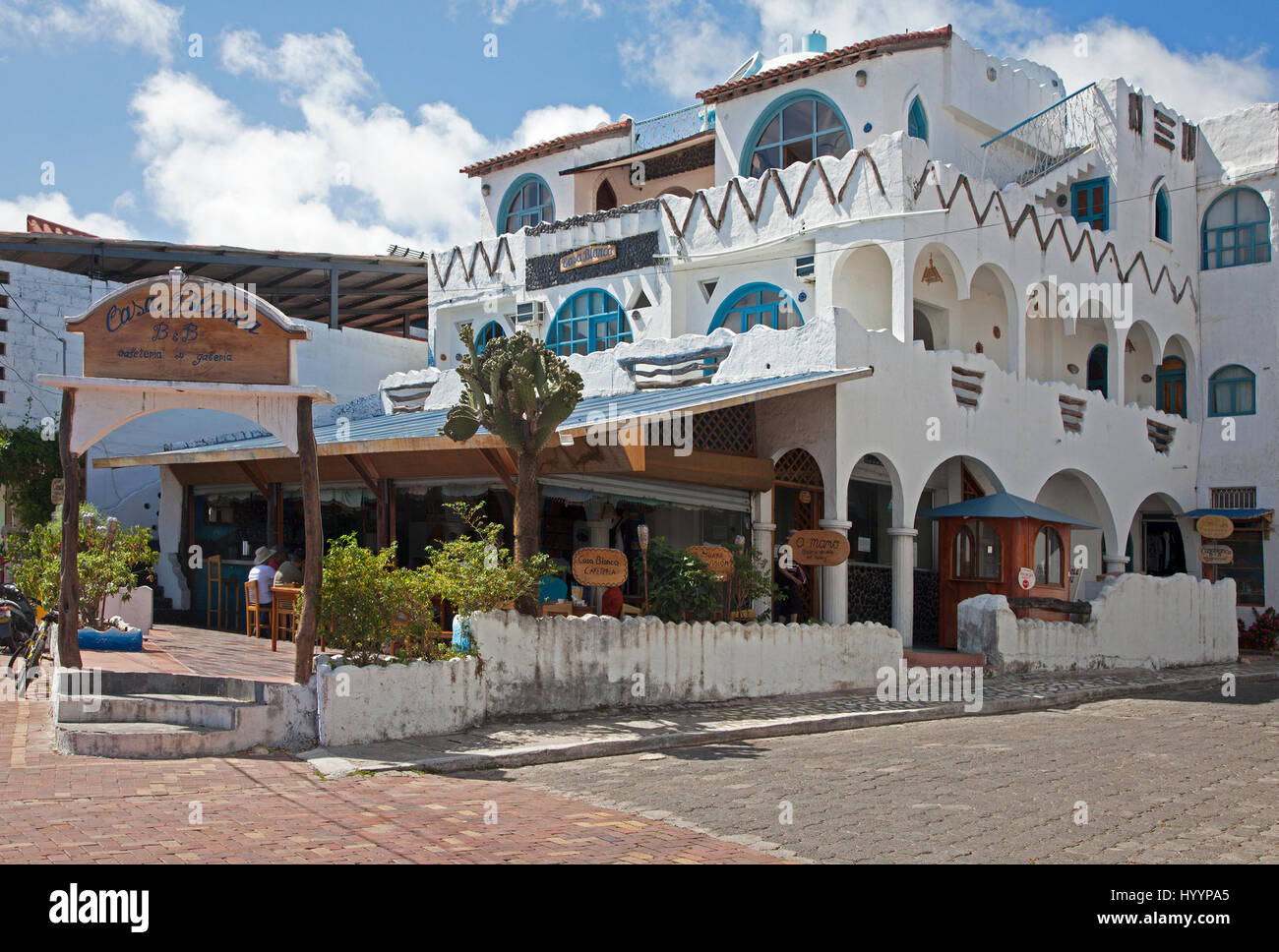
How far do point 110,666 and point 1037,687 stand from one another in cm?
1093

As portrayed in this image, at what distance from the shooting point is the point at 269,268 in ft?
86.4

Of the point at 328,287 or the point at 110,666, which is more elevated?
the point at 328,287

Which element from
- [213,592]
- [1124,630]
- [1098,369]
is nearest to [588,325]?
[213,592]

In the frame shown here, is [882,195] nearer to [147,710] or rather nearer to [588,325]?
[588,325]

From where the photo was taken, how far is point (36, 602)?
544 inches

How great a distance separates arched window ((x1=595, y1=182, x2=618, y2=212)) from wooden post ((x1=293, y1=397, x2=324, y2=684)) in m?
15.7

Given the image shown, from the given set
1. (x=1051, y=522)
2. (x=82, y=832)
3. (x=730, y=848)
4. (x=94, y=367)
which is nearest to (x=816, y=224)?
(x=1051, y=522)

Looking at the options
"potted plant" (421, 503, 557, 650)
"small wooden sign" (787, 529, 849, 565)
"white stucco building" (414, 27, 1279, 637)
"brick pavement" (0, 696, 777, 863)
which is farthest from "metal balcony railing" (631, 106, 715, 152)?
"brick pavement" (0, 696, 777, 863)

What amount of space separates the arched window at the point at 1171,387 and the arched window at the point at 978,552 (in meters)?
9.75

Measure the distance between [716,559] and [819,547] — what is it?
236cm

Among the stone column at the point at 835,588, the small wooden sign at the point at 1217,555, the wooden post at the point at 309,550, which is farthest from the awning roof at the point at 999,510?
the wooden post at the point at 309,550

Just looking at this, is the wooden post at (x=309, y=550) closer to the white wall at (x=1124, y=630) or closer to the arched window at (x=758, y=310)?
the white wall at (x=1124, y=630)

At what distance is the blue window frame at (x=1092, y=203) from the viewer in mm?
22953

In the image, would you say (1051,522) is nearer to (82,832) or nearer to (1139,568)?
(1139,568)
